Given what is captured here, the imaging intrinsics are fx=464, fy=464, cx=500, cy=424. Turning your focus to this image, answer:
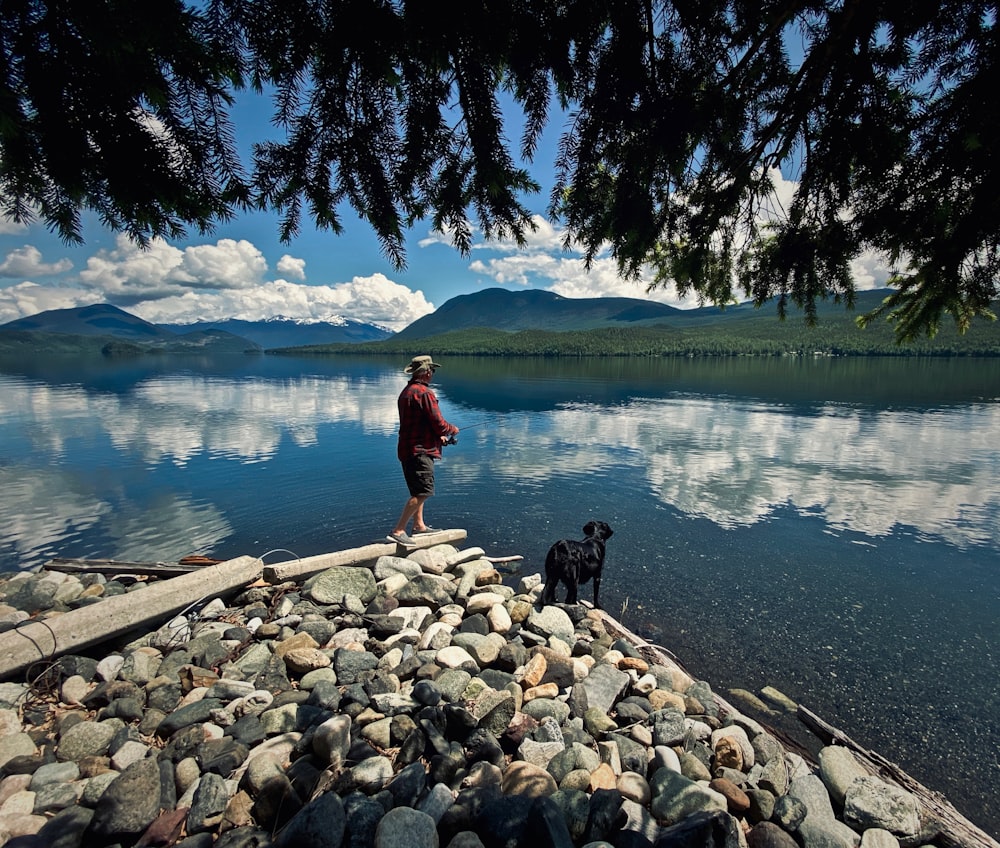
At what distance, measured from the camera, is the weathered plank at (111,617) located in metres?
4.59

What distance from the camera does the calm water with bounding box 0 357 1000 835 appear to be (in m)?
6.80

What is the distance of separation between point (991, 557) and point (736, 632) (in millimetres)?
8051

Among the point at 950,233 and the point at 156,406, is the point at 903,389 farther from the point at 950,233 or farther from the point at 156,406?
the point at 156,406

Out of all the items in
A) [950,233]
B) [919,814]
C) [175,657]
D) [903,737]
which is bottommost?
[903,737]

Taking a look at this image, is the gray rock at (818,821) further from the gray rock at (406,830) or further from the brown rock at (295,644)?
the brown rock at (295,644)

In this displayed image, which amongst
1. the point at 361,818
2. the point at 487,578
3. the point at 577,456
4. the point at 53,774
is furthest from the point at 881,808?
the point at 577,456

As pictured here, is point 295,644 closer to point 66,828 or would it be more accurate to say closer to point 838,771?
point 66,828

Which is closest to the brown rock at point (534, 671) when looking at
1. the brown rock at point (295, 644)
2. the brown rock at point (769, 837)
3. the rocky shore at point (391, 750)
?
the rocky shore at point (391, 750)

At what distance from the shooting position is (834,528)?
41.0 feet

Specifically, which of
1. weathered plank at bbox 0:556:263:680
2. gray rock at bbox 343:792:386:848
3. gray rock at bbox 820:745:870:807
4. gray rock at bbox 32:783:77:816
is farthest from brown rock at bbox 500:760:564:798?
weathered plank at bbox 0:556:263:680

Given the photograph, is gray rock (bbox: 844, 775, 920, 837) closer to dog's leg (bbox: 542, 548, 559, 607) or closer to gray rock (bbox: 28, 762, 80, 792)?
dog's leg (bbox: 542, 548, 559, 607)

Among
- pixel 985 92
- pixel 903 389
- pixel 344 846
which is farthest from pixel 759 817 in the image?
pixel 903 389

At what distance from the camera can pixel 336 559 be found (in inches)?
297

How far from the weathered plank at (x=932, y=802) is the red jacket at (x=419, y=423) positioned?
6353 millimetres
